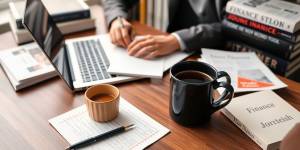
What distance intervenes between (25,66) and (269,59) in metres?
0.77

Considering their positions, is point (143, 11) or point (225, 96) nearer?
point (225, 96)

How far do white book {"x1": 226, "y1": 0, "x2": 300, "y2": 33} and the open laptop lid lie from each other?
1.91ft

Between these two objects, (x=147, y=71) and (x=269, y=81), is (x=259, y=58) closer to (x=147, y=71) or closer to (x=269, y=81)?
(x=269, y=81)

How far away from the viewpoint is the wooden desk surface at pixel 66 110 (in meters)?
0.74

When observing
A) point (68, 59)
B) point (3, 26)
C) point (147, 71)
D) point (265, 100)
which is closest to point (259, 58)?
point (265, 100)

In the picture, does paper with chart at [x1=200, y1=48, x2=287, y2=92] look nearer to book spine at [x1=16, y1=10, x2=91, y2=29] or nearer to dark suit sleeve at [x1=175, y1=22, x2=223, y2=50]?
dark suit sleeve at [x1=175, y1=22, x2=223, y2=50]

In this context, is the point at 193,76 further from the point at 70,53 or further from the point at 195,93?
the point at 70,53

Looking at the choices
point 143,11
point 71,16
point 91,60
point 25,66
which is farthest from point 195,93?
point 143,11

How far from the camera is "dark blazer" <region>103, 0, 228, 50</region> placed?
3.73ft

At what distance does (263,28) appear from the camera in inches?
41.6

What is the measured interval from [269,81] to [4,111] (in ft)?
2.41

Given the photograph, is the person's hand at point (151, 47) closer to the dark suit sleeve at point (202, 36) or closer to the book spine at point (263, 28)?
the dark suit sleeve at point (202, 36)

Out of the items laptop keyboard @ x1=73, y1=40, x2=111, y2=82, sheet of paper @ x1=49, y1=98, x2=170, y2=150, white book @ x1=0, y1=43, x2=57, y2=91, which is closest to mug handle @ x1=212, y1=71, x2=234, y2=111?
sheet of paper @ x1=49, y1=98, x2=170, y2=150

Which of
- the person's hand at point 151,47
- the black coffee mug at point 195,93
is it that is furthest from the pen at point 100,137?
the person's hand at point 151,47
